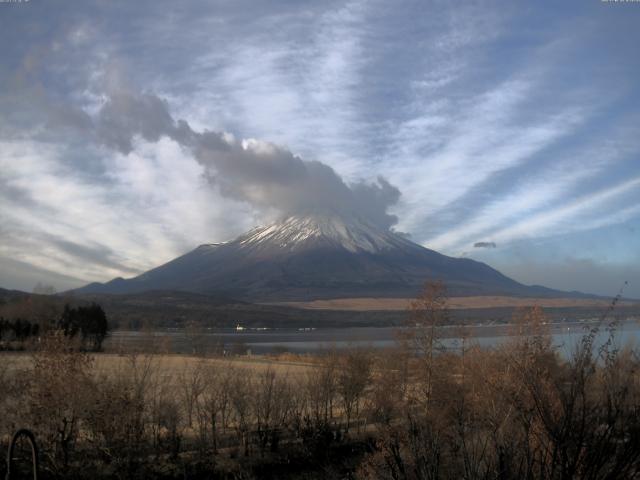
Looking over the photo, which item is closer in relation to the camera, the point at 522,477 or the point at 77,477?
the point at 522,477

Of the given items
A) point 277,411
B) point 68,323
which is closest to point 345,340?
point 68,323

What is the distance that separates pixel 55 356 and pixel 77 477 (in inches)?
140

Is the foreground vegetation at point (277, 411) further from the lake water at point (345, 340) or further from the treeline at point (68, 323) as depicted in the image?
the treeline at point (68, 323)

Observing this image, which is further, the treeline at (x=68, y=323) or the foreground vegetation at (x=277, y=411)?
the treeline at (x=68, y=323)

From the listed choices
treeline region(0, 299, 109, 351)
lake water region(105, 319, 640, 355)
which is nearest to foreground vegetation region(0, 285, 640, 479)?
lake water region(105, 319, 640, 355)

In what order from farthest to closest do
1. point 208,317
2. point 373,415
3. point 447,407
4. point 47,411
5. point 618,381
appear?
point 208,317 < point 373,415 < point 447,407 < point 47,411 < point 618,381

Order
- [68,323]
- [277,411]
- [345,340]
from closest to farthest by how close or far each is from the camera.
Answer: [277,411] < [68,323] < [345,340]

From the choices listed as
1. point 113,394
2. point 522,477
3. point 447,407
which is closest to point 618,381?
point 522,477

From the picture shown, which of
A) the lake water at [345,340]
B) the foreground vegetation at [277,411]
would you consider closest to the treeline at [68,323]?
the lake water at [345,340]

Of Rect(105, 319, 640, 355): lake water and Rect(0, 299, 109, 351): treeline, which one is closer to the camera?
Rect(105, 319, 640, 355): lake water

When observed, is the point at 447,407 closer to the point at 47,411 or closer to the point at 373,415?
the point at 373,415

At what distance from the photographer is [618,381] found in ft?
26.9

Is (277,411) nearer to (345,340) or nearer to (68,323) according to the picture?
(68,323)

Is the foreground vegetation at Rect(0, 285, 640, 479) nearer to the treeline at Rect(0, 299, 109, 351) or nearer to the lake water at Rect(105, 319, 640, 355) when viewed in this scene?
the lake water at Rect(105, 319, 640, 355)
